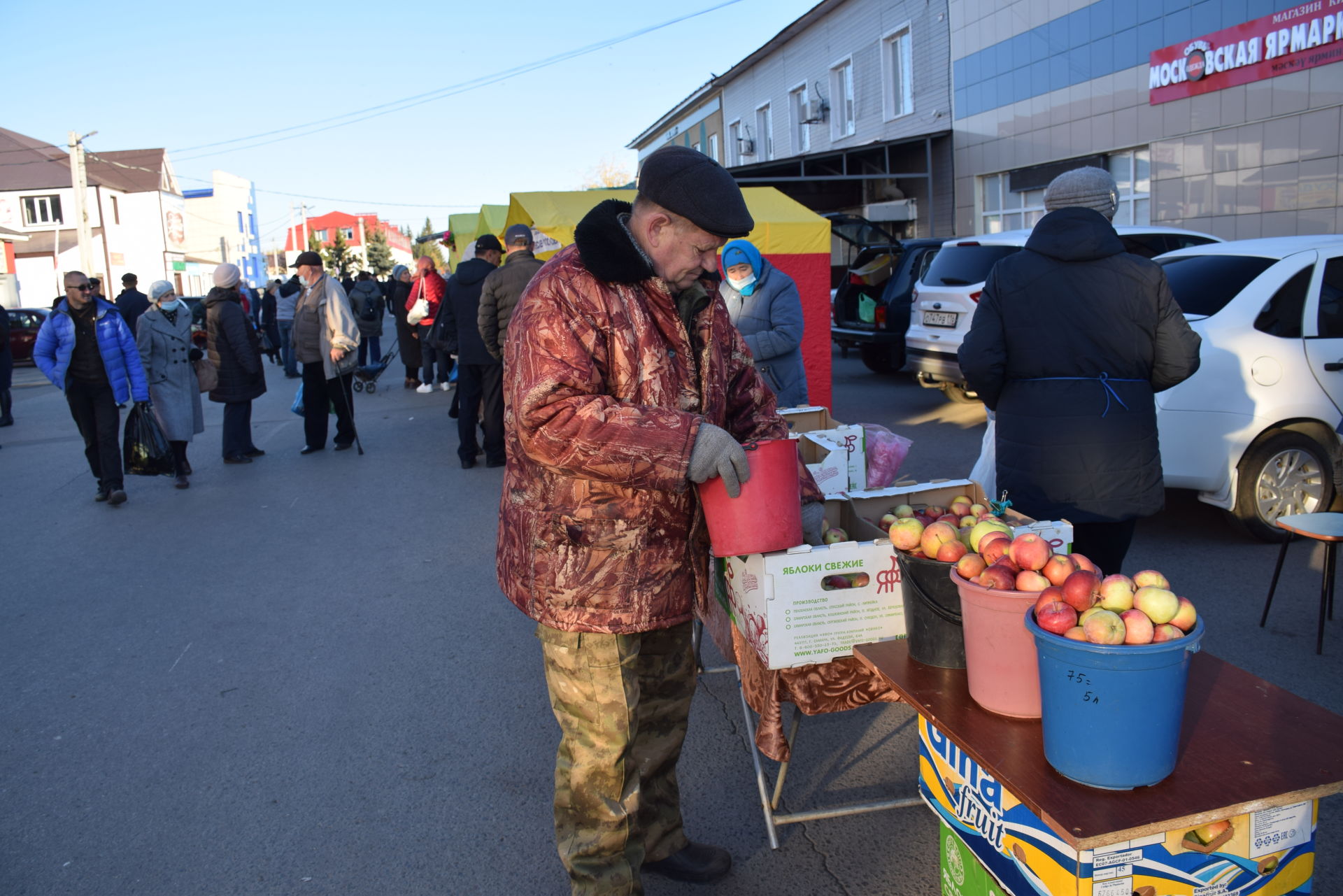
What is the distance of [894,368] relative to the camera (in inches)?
563

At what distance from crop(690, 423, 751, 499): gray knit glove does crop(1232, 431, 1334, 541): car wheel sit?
4.75 metres

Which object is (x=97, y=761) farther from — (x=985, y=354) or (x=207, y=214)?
(x=207, y=214)

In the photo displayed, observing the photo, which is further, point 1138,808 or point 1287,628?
point 1287,628

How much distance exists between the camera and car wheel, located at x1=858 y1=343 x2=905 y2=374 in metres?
13.9

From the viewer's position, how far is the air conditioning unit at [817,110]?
1017 inches

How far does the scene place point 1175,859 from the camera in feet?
6.34

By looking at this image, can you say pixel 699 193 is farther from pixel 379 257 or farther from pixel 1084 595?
pixel 379 257

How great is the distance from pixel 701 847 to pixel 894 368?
1190 centimetres

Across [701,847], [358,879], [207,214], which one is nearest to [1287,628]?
[701,847]

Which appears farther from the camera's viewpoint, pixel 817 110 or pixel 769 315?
pixel 817 110

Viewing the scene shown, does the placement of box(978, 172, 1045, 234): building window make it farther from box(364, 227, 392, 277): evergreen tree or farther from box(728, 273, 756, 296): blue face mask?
box(364, 227, 392, 277): evergreen tree

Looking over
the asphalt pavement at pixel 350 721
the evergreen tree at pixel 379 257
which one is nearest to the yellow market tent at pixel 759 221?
the asphalt pavement at pixel 350 721

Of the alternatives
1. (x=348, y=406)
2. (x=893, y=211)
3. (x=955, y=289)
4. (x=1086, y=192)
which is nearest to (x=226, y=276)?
(x=348, y=406)

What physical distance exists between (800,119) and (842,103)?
2.83 m
